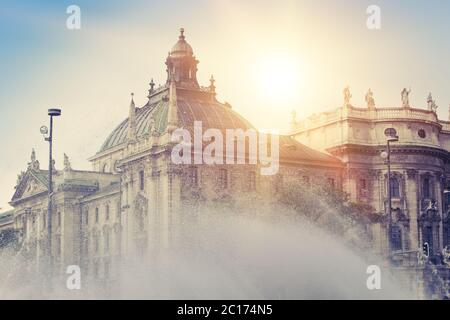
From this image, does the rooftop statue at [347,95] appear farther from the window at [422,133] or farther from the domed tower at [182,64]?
the domed tower at [182,64]

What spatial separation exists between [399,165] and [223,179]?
19452 mm

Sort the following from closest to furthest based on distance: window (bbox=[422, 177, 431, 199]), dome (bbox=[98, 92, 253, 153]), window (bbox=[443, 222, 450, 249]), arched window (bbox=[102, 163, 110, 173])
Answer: dome (bbox=[98, 92, 253, 153]) < window (bbox=[422, 177, 431, 199]) < window (bbox=[443, 222, 450, 249]) < arched window (bbox=[102, 163, 110, 173])

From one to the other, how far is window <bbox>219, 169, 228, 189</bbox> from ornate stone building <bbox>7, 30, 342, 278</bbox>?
82 mm

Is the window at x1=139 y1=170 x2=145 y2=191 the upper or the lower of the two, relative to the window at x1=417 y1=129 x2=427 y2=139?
lower

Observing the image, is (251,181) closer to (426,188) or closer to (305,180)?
(305,180)

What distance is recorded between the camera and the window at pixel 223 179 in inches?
2771

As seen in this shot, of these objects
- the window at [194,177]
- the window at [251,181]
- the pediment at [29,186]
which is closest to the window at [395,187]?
the window at [251,181]

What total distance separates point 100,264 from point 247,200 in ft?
67.8

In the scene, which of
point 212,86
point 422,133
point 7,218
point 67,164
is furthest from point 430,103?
point 7,218

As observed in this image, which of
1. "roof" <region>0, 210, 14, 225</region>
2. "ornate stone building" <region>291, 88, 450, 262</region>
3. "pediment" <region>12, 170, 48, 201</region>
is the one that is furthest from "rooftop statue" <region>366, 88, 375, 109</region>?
"roof" <region>0, 210, 14, 225</region>

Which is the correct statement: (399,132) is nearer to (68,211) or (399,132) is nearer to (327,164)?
(327,164)

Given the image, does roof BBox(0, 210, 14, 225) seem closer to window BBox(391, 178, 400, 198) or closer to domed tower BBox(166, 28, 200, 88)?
domed tower BBox(166, 28, 200, 88)

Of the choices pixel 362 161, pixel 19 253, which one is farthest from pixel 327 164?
pixel 19 253

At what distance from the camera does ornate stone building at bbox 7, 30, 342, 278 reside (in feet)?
227
